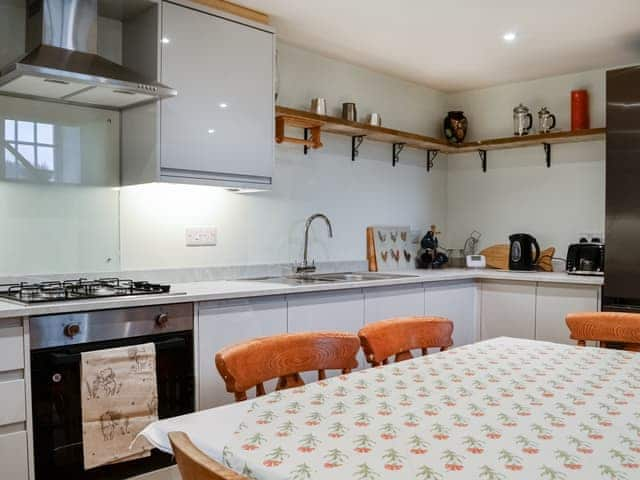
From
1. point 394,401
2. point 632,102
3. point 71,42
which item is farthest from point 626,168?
point 71,42

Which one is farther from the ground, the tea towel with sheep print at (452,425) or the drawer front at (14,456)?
the tea towel with sheep print at (452,425)

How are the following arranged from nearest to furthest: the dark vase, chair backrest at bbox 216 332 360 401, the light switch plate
→ chair backrest at bbox 216 332 360 401
the light switch plate
the dark vase

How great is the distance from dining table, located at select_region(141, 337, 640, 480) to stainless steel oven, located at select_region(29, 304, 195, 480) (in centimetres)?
114

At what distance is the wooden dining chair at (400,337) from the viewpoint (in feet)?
5.85

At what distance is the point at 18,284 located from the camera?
8.21 feet

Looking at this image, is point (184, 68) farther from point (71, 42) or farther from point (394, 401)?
point (394, 401)

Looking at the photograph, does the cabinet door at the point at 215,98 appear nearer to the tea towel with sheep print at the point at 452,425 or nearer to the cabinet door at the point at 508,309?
the tea towel with sheep print at the point at 452,425

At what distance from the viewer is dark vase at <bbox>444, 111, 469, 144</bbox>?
15.4 ft

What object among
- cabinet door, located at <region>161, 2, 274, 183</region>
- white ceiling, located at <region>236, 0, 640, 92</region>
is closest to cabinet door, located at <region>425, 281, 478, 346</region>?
cabinet door, located at <region>161, 2, 274, 183</region>

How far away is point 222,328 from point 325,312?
666mm

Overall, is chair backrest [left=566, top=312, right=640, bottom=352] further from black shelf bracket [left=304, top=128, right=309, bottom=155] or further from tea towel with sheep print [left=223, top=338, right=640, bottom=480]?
black shelf bracket [left=304, top=128, right=309, bottom=155]

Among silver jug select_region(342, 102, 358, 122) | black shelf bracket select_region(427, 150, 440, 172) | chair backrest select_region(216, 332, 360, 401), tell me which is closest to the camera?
chair backrest select_region(216, 332, 360, 401)

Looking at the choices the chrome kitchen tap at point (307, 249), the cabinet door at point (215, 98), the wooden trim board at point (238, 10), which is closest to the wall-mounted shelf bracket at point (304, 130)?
the cabinet door at point (215, 98)

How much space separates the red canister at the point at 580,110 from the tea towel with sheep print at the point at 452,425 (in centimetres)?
291
